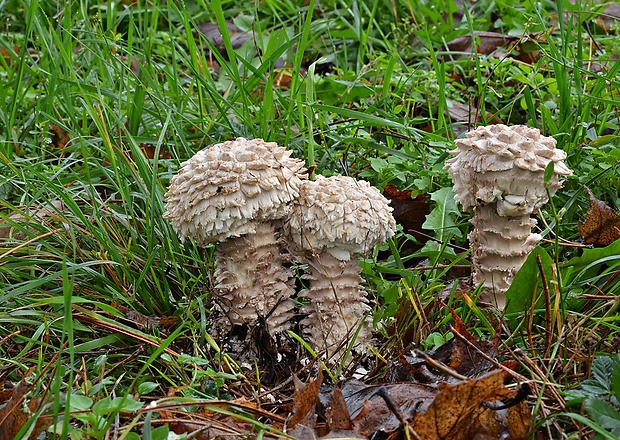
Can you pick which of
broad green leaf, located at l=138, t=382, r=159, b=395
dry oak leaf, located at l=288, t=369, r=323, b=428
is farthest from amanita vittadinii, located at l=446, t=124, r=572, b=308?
broad green leaf, located at l=138, t=382, r=159, b=395

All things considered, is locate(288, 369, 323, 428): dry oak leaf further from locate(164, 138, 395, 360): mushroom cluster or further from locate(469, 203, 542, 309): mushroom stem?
locate(469, 203, 542, 309): mushroom stem

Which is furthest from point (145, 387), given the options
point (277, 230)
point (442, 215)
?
point (442, 215)

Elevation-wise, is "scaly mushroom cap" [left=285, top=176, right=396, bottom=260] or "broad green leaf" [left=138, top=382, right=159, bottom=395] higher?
"scaly mushroom cap" [left=285, top=176, right=396, bottom=260]

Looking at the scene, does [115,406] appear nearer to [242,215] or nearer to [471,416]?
[242,215]

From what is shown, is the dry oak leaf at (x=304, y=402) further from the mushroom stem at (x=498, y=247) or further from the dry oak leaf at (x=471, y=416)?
the mushroom stem at (x=498, y=247)

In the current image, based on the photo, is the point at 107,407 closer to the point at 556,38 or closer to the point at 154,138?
the point at 154,138

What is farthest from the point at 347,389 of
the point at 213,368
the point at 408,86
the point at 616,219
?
the point at 408,86
